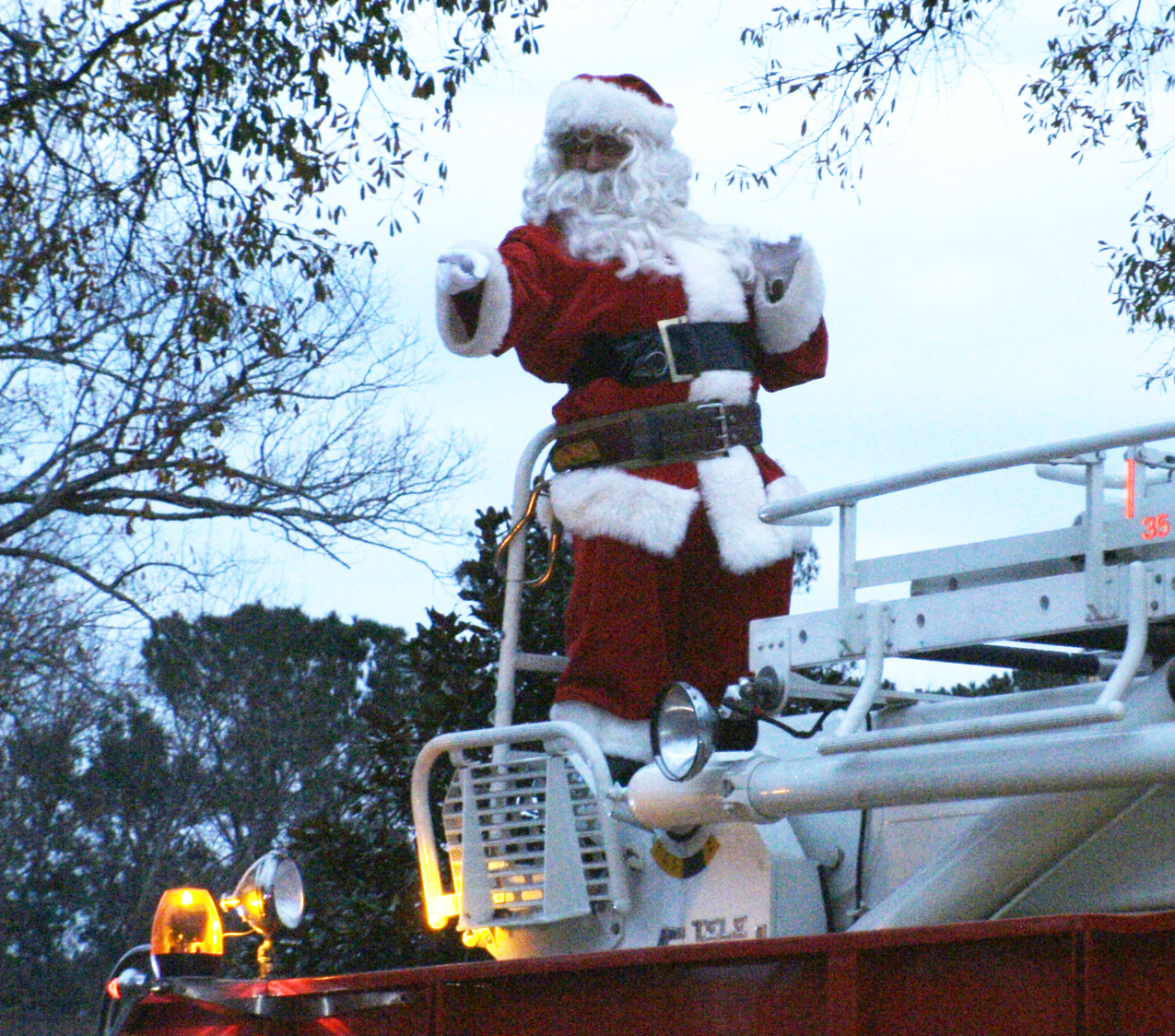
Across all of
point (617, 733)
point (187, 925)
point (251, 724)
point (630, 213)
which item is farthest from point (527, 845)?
point (251, 724)

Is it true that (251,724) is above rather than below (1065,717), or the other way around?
above

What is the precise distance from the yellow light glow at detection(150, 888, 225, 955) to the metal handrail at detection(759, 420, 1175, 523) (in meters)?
1.65

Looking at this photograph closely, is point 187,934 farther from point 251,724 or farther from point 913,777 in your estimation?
point 251,724

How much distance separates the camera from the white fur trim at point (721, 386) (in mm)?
4633

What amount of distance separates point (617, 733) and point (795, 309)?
118cm

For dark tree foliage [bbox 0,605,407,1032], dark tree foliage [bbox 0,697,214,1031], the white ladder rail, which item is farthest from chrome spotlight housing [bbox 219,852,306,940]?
dark tree foliage [bbox 0,697,214,1031]

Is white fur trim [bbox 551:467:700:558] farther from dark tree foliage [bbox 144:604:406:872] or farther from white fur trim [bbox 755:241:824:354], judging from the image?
dark tree foliage [bbox 144:604:406:872]

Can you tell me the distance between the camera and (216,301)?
959 centimetres

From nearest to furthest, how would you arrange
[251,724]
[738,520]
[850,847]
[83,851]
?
1. [850,847]
2. [738,520]
3. [251,724]
4. [83,851]

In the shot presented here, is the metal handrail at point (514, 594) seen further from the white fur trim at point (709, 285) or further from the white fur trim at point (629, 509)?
the white fur trim at point (709, 285)

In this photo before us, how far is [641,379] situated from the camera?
4.62 m

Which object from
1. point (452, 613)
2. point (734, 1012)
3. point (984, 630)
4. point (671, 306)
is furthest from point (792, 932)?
point (452, 613)

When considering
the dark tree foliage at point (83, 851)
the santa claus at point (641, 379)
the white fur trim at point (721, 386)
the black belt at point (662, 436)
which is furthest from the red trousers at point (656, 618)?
the dark tree foliage at point (83, 851)

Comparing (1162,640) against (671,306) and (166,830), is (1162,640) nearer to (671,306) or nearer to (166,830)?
(671,306)
